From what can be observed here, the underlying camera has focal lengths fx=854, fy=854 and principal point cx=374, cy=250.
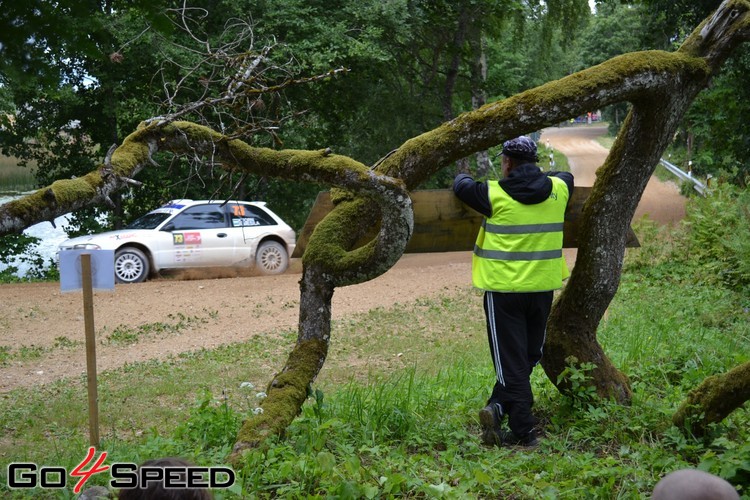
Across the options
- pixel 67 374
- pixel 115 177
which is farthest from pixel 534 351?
pixel 67 374

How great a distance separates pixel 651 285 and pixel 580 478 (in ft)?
33.3

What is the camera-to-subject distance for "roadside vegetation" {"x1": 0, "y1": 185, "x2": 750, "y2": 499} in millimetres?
4734

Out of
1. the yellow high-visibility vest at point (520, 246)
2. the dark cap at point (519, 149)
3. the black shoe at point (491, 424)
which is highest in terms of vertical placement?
the dark cap at point (519, 149)

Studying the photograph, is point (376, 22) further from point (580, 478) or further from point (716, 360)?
point (580, 478)

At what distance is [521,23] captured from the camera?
76.3 ft

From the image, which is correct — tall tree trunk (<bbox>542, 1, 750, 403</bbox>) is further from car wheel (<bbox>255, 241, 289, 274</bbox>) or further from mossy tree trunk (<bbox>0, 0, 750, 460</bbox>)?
car wheel (<bbox>255, 241, 289, 274</bbox>)

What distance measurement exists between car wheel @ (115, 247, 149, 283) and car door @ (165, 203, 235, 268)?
0.74 meters

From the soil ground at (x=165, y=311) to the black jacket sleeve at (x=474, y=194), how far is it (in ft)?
23.2

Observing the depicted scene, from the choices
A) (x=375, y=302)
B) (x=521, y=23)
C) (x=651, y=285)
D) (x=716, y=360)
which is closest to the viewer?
(x=716, y=360)

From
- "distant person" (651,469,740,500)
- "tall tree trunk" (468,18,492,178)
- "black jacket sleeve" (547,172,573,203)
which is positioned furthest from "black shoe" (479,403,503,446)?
"tall tree trunk" (468,18,492,178)

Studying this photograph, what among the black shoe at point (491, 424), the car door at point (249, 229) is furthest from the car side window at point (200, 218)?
the black shoe at point (491, 424)

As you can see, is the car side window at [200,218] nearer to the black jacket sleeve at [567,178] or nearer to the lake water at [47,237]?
the lake water at [47,237]

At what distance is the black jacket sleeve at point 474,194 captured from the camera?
5742mm

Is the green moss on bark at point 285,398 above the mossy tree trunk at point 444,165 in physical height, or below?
below
